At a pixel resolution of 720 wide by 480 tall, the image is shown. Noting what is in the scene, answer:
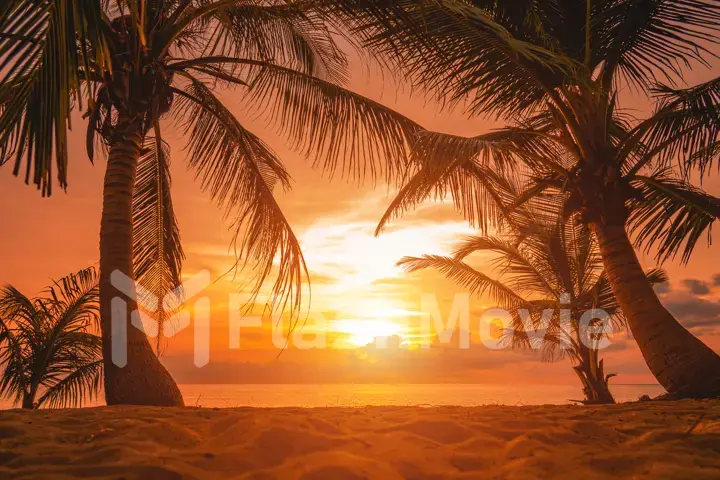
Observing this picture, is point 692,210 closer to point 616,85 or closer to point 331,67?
point 616,85

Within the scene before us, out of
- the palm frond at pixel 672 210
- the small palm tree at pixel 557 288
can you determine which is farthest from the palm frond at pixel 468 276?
the palm frond at pixel 672 210

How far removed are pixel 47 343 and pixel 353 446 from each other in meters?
7.66

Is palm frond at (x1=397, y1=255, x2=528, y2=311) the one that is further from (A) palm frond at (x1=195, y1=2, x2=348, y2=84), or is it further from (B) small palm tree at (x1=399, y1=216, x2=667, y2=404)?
(A) palm frond at (x1=195, y1=2, x2=348, y2=84)

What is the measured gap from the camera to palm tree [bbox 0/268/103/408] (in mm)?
8180

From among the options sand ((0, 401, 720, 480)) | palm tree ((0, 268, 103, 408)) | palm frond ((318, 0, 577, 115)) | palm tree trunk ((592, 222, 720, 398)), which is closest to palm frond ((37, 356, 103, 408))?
palm tree ((0, 268, 103, 408))

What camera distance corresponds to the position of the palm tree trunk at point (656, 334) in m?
4.68

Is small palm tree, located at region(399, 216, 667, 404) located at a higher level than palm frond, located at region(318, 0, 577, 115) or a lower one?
lower

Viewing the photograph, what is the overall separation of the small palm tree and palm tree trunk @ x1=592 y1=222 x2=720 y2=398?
14.2 feet

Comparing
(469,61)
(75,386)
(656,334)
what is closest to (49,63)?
(469,61)

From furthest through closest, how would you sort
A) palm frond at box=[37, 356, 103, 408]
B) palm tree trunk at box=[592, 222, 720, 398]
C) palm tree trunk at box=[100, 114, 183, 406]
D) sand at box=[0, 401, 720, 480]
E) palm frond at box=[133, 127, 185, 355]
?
palm frond at box=[37, 356, 103, 408]
palm frond at box=[133, 127, 185, 355]
palm tree trunk at box=[592, 222, 720, 398]
palm tree trunk at box=[100, 114, 183, 406]
sand at box=[0, 401, 720, 480]

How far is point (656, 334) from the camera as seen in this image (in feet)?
16.1

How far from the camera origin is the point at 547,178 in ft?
19.5

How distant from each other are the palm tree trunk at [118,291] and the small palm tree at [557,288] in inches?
279

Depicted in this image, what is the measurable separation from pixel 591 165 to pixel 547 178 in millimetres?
596
